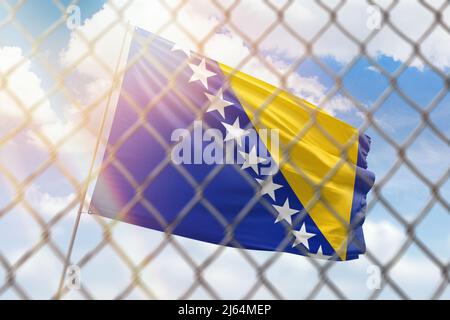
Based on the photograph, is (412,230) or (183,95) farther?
(183,95)

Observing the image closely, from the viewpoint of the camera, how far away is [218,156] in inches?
125

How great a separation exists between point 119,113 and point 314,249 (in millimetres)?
1975

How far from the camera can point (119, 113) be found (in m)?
3.45

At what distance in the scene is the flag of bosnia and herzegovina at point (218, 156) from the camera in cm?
334

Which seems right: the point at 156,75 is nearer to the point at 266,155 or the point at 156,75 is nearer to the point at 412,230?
the point at 266,155

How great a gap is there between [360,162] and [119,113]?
2157 millimetres

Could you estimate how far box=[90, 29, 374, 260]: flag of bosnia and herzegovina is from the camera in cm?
334
